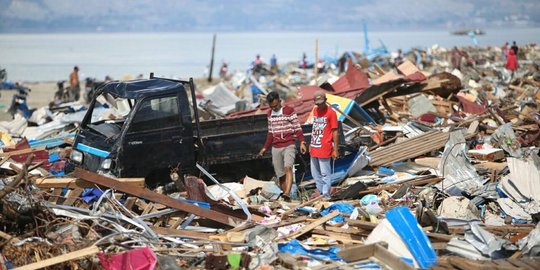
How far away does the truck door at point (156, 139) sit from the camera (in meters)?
9.51

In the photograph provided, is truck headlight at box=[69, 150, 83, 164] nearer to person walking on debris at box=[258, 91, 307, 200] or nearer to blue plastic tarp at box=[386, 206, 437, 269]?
person walking on debris at box=[258, 91, 307, 200]

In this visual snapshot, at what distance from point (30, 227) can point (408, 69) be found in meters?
12.2

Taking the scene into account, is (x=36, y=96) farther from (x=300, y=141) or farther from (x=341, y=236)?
(x=341, y=236)

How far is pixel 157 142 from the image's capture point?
381 inches

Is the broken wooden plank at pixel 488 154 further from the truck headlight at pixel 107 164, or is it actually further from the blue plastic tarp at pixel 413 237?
the truck headlight at pixel 107 164

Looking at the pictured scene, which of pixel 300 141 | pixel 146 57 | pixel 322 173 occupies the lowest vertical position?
pixel 146 57

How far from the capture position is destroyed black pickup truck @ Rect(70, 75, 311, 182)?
31.3 ft

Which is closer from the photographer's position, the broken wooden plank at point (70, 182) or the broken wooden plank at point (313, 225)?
the broken wooden plank at point (313, 225)

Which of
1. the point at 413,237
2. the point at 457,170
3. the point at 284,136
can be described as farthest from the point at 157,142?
the point at 457,170

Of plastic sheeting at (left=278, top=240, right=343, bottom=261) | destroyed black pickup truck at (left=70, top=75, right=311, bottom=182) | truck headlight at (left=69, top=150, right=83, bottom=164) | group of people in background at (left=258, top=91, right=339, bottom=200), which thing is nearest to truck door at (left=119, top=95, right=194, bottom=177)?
destroyed black pickup truck at (left=70, top=75, right=311, bottom=182)

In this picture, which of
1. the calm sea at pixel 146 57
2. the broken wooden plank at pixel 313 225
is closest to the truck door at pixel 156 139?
the broken wooden plank at pixel 313 225

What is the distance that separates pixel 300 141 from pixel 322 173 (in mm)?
567

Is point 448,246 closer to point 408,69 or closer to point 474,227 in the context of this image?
point 474,227

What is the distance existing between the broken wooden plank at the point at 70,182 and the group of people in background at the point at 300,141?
2152mm
